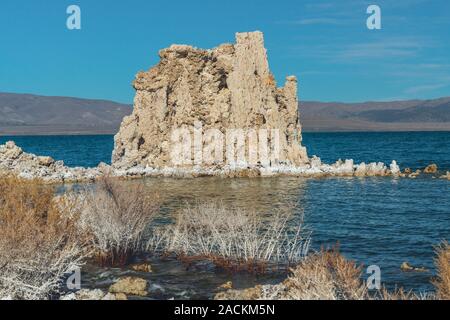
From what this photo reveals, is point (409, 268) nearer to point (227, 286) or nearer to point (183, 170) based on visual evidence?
point (227, 286)

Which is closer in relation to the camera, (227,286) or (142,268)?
(227,286)

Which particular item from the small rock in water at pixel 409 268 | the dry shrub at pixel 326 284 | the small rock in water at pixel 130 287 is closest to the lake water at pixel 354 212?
the small rock in water at pixel 409 268

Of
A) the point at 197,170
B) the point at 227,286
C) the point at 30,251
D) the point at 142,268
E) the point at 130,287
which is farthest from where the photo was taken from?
the point at 197,170

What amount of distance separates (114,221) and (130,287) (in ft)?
10.2

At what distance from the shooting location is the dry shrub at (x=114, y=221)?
15.6 metres

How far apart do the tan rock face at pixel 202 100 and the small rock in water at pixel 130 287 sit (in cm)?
3548

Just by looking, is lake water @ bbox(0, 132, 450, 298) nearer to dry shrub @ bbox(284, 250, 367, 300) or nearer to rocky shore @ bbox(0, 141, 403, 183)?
rocky shore @ bbox(0, 141, 403, 183)

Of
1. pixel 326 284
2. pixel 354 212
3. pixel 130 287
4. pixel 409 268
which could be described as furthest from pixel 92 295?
pixel 354 212

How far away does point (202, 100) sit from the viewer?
50.0 m

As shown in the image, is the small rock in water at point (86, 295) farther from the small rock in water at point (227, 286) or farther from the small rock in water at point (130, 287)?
the small rock in water at point (227, 286)
